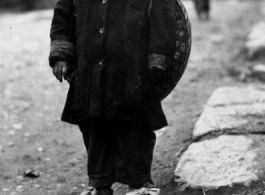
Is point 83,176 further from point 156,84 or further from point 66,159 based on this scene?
point 156,84

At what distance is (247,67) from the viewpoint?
6.83 meters

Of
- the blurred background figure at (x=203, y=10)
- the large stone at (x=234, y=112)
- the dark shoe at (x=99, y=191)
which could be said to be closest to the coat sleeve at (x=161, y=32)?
the dark shoe at (x=99, y=191)

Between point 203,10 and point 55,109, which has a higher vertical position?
point 203,10

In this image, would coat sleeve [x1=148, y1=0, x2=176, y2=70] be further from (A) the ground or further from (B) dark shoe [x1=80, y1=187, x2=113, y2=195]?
(A) the ground

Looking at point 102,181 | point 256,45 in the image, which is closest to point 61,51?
point 102,181

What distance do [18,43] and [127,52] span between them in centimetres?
668

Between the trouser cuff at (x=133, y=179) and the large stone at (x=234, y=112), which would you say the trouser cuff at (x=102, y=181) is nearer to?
the trouser cuff at (x=133, y=179)

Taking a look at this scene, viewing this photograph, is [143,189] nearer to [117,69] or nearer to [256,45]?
[117,69]

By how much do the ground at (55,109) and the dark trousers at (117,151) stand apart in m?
0.40

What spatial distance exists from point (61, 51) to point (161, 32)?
0.61 m

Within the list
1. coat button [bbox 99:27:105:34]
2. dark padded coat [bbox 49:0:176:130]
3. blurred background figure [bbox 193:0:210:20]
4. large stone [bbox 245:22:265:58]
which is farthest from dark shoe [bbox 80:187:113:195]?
blurred background figure [bbox 193:0:210:20]

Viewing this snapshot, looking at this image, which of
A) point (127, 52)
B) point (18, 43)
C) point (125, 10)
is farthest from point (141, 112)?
point (18, 43)

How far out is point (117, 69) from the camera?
2.81m

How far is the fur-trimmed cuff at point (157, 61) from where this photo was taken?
2.71m
